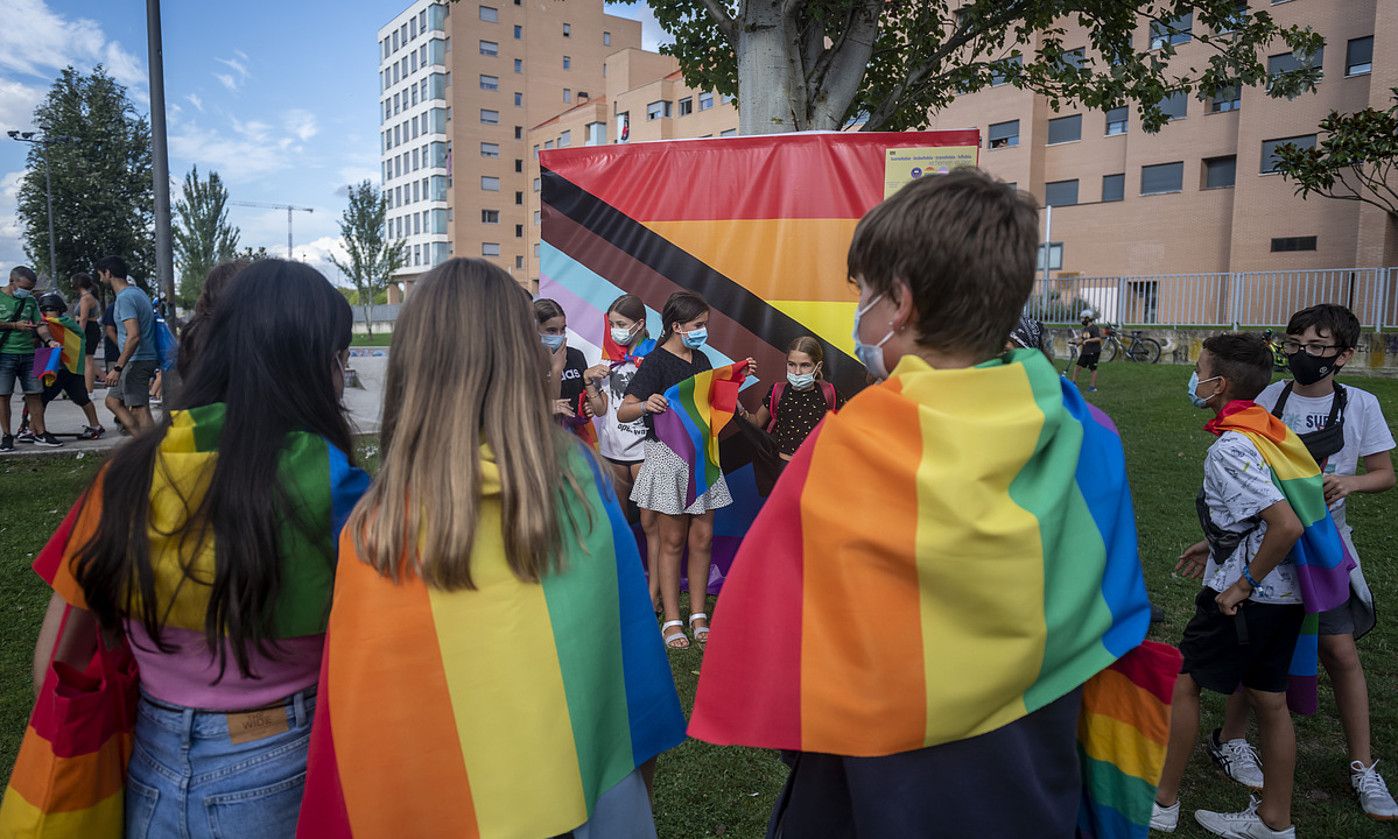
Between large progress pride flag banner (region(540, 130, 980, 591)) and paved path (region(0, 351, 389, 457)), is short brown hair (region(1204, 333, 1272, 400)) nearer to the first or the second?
large progress pride flag banner (region(540, 130, 980, 591))

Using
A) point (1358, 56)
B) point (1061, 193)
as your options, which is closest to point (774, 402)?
point (1358, 56)

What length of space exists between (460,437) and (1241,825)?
3.23 m

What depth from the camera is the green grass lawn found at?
349cm

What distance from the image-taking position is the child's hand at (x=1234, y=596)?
3061mm

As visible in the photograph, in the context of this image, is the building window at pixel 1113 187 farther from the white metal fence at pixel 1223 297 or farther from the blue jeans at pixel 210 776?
the blue jeans at pixel 210 776

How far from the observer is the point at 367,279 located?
5191 centimetres

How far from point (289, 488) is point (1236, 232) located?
121 ft

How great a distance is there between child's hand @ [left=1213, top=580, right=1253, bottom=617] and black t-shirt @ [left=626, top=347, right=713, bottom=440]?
306cm

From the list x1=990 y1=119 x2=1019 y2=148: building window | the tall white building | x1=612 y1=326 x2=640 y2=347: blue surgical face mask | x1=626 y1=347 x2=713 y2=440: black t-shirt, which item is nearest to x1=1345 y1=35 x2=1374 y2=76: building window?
x1=990 y1=119 x2=1019 y2=148: building window

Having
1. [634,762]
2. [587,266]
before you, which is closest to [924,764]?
[634,762]

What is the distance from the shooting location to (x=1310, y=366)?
3625mm

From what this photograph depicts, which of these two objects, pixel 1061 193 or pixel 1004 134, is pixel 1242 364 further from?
pixel 1004 134

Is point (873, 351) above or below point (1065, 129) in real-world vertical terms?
below

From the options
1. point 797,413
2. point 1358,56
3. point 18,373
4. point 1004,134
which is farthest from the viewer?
point 1004,134
